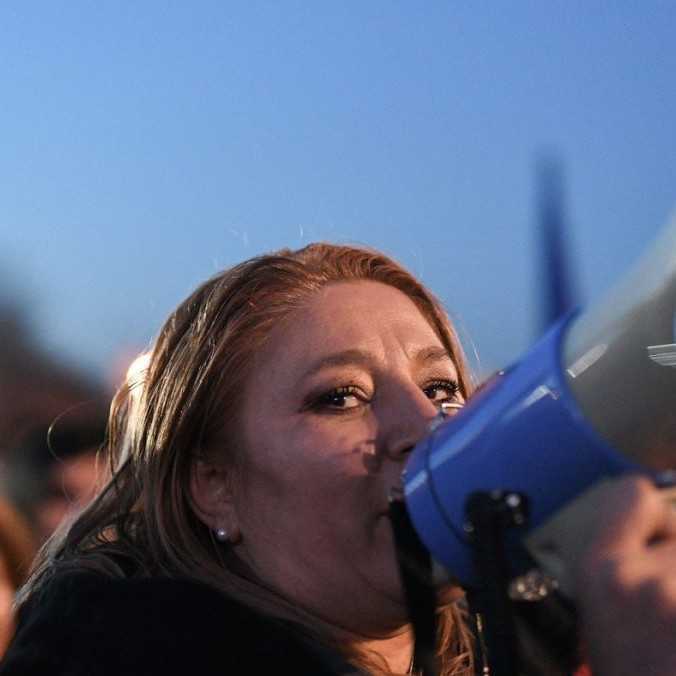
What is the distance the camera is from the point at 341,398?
2.29 m

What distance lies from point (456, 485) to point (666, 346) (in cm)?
34

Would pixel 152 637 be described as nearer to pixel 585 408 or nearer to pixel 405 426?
pixel 405 426

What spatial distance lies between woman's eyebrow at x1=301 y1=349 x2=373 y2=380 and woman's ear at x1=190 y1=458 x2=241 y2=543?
0.25m

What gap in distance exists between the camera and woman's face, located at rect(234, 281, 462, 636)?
7.18ft

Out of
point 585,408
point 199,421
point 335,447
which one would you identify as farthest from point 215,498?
point 585,408

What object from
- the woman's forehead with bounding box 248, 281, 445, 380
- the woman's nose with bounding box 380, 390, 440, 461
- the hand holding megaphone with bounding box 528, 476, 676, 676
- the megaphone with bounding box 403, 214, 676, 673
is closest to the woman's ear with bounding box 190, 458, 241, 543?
the woman's forehead with bounding box 248, 281, 445, 380

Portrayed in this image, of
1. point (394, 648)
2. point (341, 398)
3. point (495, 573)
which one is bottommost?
point (394, 648)

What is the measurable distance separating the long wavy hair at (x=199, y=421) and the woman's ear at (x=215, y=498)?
18 millimetres

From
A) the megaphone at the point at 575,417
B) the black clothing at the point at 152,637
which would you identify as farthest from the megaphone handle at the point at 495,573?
the black clothing at the point at 152,637

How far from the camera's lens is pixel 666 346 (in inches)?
68.1

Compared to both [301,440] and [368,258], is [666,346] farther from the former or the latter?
[368,258]

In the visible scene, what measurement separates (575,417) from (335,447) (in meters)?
0.67

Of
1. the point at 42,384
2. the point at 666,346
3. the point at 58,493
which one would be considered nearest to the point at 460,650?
the point at 666,346

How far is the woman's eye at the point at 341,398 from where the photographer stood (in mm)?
2287
